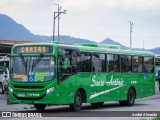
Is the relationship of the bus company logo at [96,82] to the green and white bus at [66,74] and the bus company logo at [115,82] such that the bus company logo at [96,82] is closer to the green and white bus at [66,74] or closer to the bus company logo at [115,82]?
the green and white bus at [66,74]

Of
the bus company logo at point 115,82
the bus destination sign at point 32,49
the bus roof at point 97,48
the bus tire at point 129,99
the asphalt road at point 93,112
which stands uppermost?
the bus roof at point 97,48

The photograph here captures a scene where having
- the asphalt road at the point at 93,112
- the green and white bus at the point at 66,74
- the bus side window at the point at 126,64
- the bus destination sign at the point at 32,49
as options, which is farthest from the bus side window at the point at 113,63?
the bus destination sign at the point at 32,49

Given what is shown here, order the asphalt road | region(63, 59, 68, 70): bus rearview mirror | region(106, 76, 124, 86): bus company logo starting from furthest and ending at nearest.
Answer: region(106, 76, 124, 86): bus company logo → region(63, 59, 68, 70): bus rearview mirror → the asphalt road

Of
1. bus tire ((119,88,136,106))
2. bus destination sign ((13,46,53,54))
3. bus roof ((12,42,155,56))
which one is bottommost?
bus tire ((119,88,136,106))

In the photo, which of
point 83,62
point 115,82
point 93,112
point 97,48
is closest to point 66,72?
point 83,62

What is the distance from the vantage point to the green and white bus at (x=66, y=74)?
1980 centimetres

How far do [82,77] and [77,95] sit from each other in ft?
2.70

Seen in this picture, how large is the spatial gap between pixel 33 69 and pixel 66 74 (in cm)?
131

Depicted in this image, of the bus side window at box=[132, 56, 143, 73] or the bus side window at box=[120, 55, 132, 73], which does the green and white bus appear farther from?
the bus side window at box=[132, 56, 143, 73]

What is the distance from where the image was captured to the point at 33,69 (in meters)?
20.0

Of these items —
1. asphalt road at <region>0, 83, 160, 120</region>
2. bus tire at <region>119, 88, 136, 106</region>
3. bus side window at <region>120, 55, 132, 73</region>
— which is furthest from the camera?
bus tire at <region>119, 88, 136, 106</region>

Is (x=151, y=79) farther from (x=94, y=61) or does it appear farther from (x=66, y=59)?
(x=66, y=59)

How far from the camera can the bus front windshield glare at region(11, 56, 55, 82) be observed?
19.8 meters

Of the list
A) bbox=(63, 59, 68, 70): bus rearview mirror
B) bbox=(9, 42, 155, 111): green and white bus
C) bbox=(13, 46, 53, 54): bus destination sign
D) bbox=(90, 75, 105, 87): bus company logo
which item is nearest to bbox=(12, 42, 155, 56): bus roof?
bbox=(9, 42, 155, 111): green and white bus
